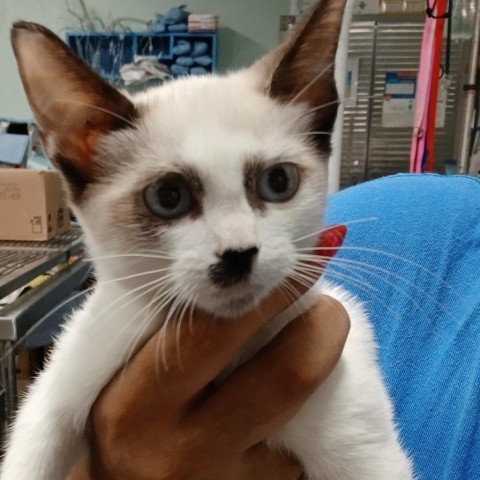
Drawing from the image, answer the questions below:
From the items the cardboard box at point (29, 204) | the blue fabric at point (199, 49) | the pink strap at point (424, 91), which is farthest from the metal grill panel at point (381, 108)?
the cardboard box at point (29, 204)

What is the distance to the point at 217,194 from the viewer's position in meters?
0.57

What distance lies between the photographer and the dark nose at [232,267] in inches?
21.0

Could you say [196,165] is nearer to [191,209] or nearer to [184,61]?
[191,209]

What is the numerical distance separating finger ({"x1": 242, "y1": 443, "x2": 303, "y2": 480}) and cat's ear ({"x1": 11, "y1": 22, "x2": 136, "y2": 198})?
40 centimetres

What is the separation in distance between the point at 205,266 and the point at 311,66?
29cm

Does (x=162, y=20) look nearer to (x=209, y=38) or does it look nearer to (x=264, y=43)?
(x=209, y=38)

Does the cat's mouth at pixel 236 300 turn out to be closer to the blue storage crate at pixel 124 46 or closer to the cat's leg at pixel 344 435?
the cat's leg at pixel 344 435

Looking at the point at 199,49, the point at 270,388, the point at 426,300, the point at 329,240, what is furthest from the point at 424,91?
the point at 199,49

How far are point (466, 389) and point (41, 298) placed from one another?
3.54 ft

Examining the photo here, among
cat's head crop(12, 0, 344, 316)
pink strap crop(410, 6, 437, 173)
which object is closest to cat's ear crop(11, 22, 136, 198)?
cat's head crop(12, 0, 344, 316)

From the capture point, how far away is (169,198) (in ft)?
1.93

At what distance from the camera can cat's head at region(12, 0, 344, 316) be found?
56 centimetres

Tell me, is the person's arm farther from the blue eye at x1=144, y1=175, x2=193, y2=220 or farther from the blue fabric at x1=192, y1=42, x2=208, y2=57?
the blue fabric at x1=192, y1=42, x2=208, y2=57

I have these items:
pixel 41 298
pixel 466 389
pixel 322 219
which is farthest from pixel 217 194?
pixel 41 298
